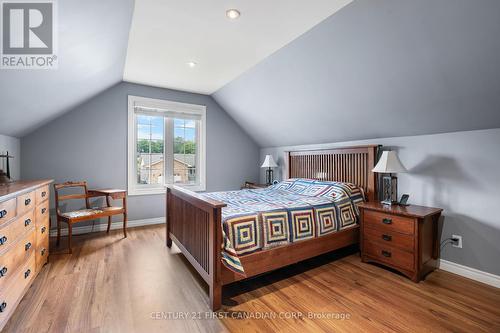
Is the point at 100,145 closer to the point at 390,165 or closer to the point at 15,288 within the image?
the point at 15,288

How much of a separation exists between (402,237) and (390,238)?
12 centimetres

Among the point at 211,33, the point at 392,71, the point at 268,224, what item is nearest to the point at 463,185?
the point at 392,71

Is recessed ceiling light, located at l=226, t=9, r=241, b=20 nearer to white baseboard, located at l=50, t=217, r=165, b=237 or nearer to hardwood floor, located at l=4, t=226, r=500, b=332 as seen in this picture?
hardwood floor, located at l=4, t=226, r=500, b=332

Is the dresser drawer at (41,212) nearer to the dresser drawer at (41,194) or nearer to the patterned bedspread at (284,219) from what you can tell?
the dresser drawer at (41,194)

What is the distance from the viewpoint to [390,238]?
2.37m

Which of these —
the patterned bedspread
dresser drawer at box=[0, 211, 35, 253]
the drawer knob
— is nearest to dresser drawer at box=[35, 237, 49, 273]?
dresser drawer at box=[0, 211, 35, 253]

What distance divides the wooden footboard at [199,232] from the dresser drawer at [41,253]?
4.04 ft

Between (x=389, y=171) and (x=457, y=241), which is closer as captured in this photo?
(x=457, y=241)

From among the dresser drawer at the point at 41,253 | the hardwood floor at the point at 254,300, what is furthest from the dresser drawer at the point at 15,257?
the hardwood floor at the point at 254,300

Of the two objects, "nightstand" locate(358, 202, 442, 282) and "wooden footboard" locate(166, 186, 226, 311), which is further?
"nightstand" locate(358, 202, 442, 282)

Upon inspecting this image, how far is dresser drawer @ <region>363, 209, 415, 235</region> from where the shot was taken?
87.8 inches

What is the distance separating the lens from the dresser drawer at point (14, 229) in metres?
1.54

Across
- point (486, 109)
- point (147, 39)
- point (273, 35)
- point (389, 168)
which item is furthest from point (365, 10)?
point (147, 39)

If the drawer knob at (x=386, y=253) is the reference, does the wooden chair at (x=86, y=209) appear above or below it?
above
